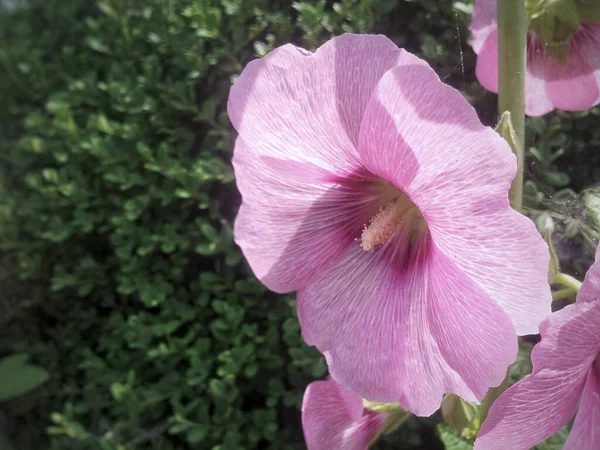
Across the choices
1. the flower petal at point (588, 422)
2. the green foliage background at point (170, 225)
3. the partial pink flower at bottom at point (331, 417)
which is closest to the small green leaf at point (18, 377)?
the green foliage background at point (170, 225)

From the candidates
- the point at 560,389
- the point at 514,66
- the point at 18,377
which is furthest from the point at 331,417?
the point at 18,377

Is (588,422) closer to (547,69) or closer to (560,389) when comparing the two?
(560,389)

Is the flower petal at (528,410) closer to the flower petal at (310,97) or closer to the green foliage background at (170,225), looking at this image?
the flower petal at (310,97)

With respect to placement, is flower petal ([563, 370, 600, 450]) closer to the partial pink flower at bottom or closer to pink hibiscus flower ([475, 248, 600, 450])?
pink hibiscus flower ([475, 248, 600, 450])

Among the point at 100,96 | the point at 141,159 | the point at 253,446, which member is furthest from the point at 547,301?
the point at 100,96

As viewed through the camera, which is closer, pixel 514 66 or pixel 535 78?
pixel 514 66

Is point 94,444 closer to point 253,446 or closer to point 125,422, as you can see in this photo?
point 125,422

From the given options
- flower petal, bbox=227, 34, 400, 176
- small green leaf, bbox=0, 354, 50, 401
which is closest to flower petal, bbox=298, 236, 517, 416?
flower petal, bbox=227, 34, 400, 176
